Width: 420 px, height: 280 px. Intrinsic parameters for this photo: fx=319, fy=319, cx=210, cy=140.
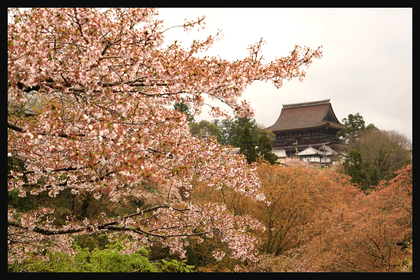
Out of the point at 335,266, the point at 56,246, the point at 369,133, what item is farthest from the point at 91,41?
the point at 369,133

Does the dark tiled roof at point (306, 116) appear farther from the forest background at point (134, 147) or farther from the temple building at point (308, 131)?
the forest background at point (134, 147)

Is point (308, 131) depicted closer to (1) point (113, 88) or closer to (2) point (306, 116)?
(2) point (306, 116)

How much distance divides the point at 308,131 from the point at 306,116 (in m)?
3.10

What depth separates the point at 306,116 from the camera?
41.3m

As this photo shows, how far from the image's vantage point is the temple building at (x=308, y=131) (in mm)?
35562

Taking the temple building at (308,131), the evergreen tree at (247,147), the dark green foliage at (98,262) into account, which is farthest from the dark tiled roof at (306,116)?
the dark green foliage at (98,262)

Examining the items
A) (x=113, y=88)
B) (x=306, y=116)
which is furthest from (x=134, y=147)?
(x=306, y=116)

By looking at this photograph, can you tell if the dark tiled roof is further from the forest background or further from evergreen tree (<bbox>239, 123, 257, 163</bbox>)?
the forest background

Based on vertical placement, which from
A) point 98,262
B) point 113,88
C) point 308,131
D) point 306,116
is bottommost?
point 98,262

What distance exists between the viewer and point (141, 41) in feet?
11.0

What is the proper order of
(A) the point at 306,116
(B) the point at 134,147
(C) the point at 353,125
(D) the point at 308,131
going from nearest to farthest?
(B) the point at 134,147 < (C) the point at 353,125 < (D) the point at 308,131 < (A) the point at 306,116

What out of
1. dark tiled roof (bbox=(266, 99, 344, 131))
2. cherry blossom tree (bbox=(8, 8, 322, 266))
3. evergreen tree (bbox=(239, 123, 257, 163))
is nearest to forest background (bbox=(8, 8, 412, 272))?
cherry blossom tree (bbox=(8, 8, 322, 266))
